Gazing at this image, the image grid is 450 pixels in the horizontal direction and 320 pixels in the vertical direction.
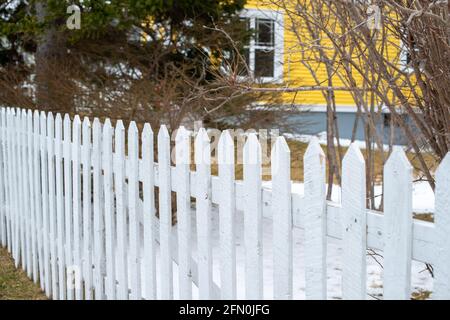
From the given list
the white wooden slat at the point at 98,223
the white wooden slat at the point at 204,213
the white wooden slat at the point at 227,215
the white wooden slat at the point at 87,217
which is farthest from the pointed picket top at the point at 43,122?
the white wooden slat at the point at 227,215

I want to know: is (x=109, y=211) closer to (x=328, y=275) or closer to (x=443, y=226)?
(x=443, y=226)

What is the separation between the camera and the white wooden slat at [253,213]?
2289mm

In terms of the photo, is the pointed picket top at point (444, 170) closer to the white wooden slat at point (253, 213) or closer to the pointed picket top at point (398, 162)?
the pointed picket top at point (398, 162)

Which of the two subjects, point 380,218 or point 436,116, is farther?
point 436,116

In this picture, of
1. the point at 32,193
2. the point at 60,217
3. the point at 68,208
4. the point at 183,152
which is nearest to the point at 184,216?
the point at 183,152

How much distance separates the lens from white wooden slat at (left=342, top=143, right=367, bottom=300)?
6.17 ft

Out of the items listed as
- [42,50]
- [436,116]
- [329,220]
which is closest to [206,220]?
[329,220]

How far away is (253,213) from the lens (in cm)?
231

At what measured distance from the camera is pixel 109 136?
3492 millimetres

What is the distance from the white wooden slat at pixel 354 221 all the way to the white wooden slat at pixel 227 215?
1.97 ft

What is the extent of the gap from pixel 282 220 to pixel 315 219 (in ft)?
0.52

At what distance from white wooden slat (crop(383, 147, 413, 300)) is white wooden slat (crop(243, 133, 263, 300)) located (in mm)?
579
